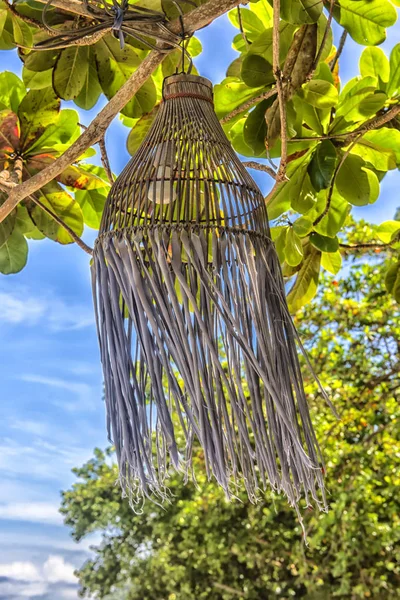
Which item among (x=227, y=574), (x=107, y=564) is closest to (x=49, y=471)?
(x=107, y=564)

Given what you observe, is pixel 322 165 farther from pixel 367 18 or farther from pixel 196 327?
Result: pixel 196 327

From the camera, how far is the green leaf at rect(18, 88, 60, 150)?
129cm

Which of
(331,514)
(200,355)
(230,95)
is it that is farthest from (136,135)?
(331,514)

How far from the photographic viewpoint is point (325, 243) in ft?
4.37

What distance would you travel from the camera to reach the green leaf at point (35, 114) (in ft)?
4.24

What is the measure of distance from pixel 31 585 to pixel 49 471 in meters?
1.85

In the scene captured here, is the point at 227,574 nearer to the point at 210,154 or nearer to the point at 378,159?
the point at 378,159

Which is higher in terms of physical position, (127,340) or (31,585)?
(31,585)

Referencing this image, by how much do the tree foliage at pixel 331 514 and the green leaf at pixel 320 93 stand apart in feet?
8.43

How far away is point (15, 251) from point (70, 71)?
0.43 meters

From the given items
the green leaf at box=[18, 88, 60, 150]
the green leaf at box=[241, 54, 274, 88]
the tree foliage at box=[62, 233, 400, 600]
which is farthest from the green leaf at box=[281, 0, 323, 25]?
the tree foliage at box=[62, 233, 400, 600]

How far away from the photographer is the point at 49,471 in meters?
5.11

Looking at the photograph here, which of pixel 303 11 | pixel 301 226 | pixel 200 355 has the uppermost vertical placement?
pixel 303 11

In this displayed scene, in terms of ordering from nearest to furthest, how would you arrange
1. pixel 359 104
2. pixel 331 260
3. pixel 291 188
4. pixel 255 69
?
pixel 255 69 < pixel 359 104 < pixel 291 188 < pixel 331 260
